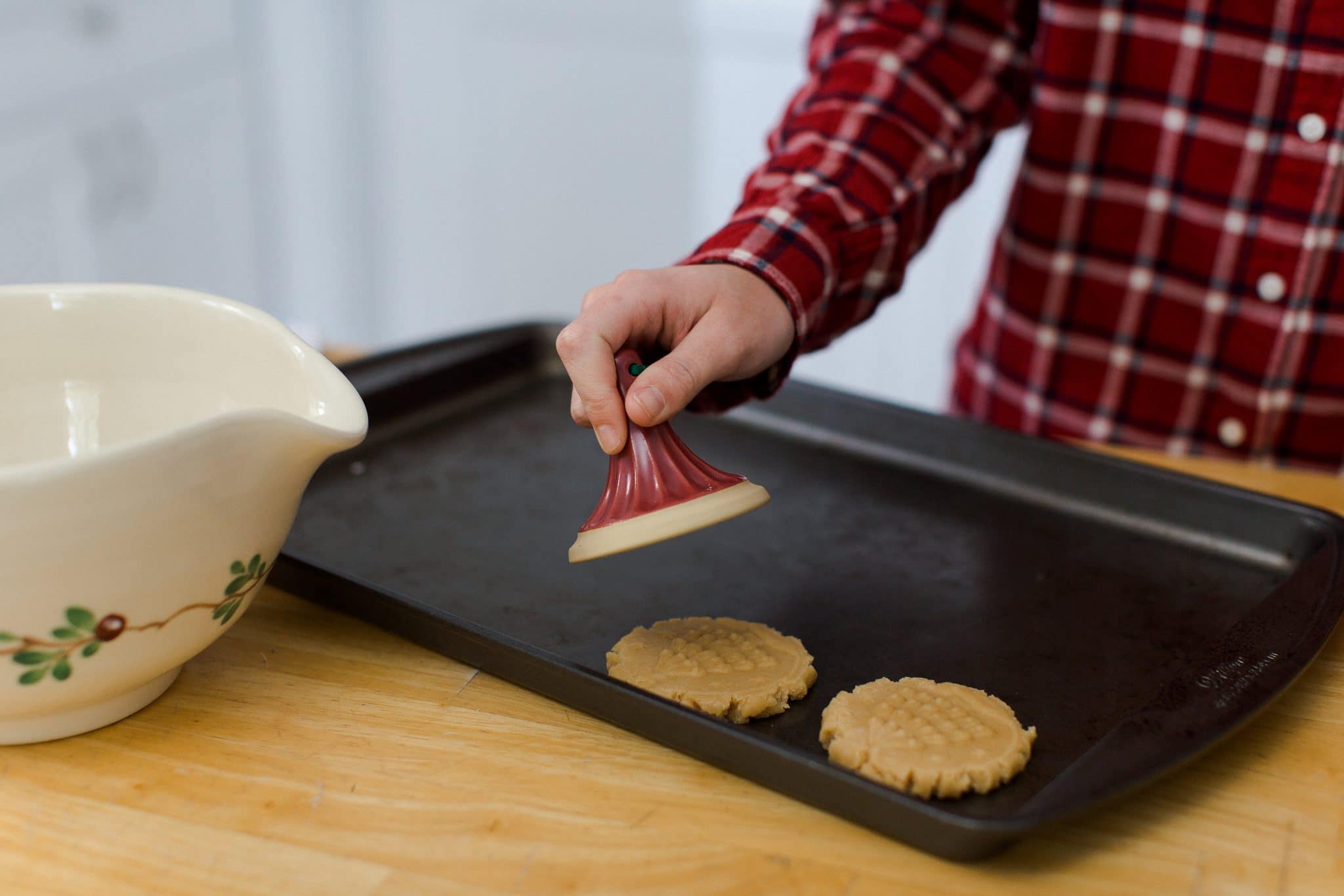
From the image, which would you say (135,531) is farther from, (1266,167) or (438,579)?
(1266,167)

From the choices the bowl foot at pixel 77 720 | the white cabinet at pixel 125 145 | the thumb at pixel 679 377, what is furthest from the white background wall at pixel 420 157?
the bowl foot at pixel 77 720

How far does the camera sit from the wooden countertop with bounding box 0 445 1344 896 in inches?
21.1

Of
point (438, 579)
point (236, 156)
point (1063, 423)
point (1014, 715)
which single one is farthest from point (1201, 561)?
point (236, 156)

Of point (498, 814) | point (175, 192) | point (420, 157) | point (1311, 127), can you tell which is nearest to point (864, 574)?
point (498, 814)

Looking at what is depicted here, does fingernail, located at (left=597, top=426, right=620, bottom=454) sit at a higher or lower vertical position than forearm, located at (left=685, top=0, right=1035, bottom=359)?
lower

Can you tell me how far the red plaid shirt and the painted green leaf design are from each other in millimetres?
461

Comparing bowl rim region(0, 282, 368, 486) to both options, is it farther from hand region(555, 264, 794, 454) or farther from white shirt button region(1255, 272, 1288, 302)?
white shirt button region(1255, 272, 1288, 302)

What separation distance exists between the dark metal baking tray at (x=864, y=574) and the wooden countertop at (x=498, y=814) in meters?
0.02

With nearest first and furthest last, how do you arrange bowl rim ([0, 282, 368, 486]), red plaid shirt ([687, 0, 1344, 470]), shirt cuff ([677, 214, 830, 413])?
bowl rim ([0, 282, 368, 486]) < shirt cuff ([677, 214, 830, 413]) < red plaid shirt ([687, 0, 1344, 470])

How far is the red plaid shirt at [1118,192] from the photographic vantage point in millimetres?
962

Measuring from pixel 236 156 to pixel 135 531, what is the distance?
2160mm

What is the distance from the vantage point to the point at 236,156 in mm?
2482

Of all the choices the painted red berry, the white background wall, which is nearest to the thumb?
the painted red berry

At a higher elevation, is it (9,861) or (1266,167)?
(1266,167)
